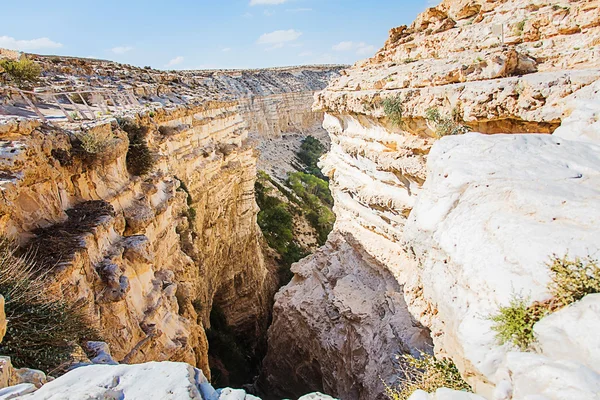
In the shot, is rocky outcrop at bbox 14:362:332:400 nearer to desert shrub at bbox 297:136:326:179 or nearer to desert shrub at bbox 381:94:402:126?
desert shrub at bbox 381:94:402:126

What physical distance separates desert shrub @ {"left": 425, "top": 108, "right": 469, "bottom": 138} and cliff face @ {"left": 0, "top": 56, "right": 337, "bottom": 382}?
4.85m

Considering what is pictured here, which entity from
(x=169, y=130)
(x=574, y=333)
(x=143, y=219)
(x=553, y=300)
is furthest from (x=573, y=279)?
(x=169, y=130)

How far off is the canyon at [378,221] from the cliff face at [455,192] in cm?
2

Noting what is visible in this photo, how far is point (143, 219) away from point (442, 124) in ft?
16.3

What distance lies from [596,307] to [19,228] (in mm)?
4993

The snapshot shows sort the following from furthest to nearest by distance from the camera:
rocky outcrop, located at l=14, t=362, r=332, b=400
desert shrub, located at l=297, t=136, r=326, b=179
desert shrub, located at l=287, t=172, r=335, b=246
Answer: desert shrub, located at l=297, t=136, r=326, b=179
desert shrub, located at l=287, t=172, r=335, b=246
rocky outcrop, located at l=14, t=362, r=332, b=400

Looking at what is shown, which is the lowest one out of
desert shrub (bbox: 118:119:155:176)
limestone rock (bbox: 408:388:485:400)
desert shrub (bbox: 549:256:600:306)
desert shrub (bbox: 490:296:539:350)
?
limestone rock (bbox: 408:388:485:400)

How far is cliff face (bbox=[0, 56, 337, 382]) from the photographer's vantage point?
4418mm

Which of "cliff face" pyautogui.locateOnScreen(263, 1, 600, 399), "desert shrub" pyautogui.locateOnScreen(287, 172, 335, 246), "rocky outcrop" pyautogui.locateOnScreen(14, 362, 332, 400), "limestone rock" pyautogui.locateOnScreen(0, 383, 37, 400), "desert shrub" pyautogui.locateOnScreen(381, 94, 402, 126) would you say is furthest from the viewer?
"desert shrub" pyautogui.locateOnScreen(287, 172, 335, 246)

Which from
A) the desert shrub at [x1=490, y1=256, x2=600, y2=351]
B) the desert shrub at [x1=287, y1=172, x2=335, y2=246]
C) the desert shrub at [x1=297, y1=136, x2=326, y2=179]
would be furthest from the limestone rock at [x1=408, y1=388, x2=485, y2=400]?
the desert shrub at [x1=297, y1=136, x2=326, y2=179]

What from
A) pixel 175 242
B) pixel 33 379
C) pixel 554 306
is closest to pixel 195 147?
pixel 175 242

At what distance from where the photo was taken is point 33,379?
2.80 m

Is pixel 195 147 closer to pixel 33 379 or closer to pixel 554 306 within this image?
pixel 33 379

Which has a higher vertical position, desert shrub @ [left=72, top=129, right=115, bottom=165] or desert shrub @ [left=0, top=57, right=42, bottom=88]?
desert shrub @ [left=0, top=57, right=42, bottom=88]
